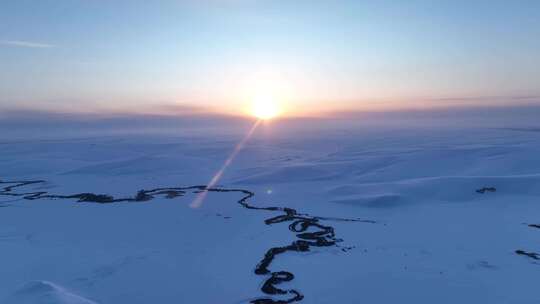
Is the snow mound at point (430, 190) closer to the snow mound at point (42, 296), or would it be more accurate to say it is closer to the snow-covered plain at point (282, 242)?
the snow-covered plain at point (282, 242)

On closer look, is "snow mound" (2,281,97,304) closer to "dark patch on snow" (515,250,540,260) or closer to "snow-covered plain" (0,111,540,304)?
"snow-covered plain" (0,111,540,304)

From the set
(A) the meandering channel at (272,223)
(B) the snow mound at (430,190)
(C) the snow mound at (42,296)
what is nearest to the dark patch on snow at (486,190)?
(B) the snow mound at (430,190)

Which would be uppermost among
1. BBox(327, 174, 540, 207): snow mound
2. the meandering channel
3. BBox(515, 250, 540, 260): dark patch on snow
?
BBox(327, 174, 540, 207): snow mound

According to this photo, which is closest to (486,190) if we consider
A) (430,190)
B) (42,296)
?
(430,190)

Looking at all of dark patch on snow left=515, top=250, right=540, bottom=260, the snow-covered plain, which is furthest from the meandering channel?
dark patch on snow left=515, top=250, right=540, bottom=260

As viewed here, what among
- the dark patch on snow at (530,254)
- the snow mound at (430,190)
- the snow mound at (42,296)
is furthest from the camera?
the snow mound at (430,190)

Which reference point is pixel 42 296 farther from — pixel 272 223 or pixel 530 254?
pixel 530 254
